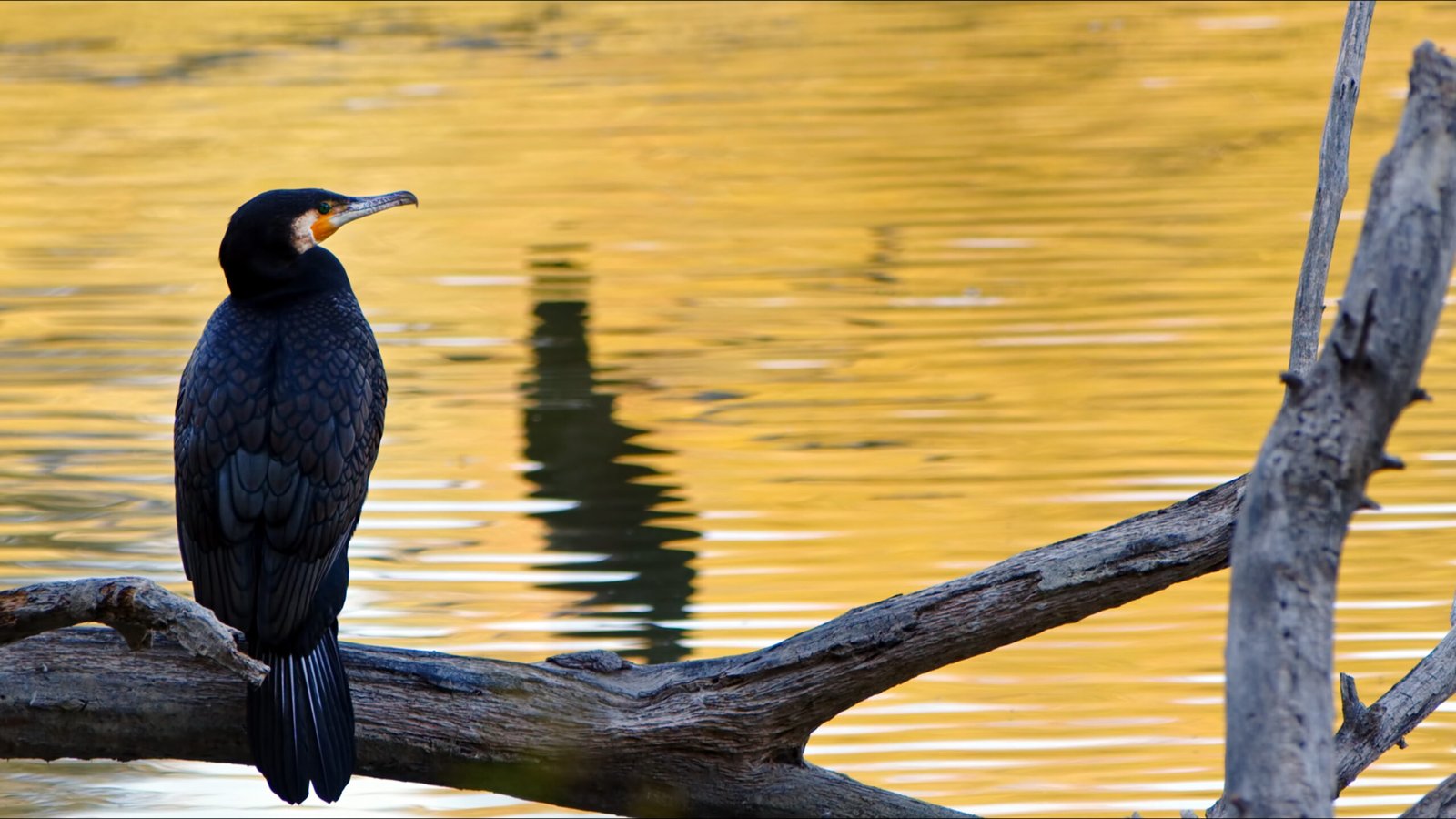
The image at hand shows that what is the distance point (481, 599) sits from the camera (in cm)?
462

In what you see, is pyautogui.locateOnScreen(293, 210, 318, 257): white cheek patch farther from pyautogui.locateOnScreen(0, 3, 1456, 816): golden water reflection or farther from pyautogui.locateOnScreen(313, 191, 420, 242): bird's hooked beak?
pyautogui.locateOnScreen(0, 3, 1456, 816): golden water reflection

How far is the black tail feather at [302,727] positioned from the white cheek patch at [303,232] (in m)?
0.69

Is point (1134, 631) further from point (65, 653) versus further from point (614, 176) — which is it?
point (614, 176)

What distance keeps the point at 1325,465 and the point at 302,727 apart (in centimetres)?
137

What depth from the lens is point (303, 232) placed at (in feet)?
9.76

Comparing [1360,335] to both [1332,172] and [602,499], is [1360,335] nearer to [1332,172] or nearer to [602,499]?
[1332,172]

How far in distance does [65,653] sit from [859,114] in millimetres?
7942

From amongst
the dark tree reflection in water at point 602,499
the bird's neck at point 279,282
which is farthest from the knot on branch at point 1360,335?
the dark tree reflection in water at point 602,499

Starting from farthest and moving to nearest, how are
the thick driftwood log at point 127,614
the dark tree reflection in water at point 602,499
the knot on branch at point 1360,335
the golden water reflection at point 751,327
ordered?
the dark tree reflection in water at point 602,499 < the golden water reflection at point 751,327 < the thick driftwood log at point 127,614 < the knot on branch at point 1360,335

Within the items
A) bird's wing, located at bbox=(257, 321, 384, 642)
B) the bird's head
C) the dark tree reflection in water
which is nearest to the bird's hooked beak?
the bird's head

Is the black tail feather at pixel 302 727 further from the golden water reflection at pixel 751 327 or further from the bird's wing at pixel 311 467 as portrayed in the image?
the golden water reflection at pixel 751 327

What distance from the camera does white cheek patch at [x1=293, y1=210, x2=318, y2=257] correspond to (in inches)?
117

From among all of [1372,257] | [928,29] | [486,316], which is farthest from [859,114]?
[1372,257]

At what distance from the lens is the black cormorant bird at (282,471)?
256 cm
